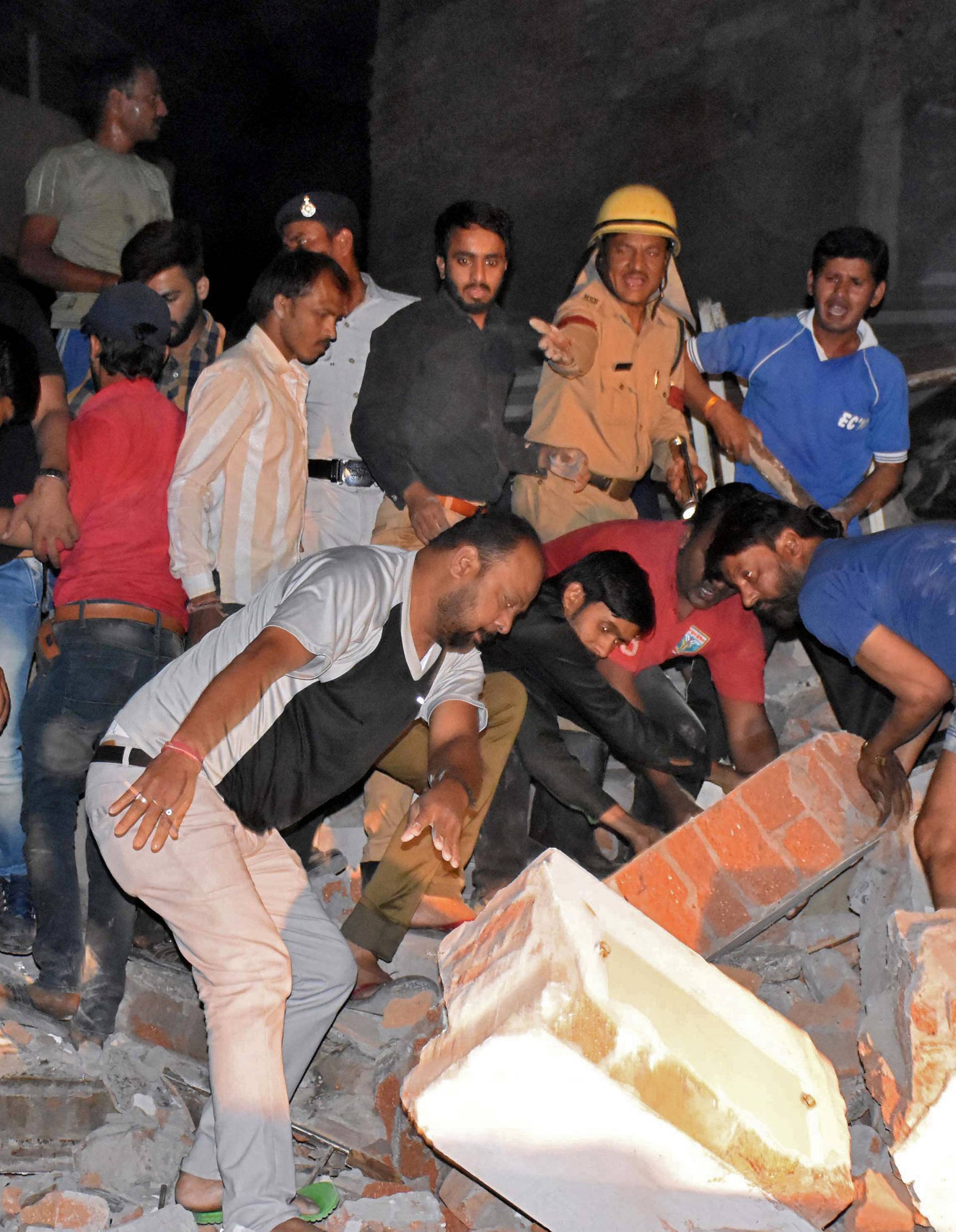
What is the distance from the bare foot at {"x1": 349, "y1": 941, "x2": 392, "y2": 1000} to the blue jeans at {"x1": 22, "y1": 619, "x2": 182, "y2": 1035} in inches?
24.3

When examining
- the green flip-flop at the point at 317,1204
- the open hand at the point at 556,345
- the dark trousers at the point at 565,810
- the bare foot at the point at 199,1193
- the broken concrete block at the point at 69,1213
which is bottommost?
the broken concrete block at the point at 69,1213

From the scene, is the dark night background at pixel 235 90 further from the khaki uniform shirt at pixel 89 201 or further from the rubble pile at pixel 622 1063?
the rubble pile at pixel 622 1063

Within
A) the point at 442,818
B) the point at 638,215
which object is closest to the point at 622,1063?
the point at 442,818

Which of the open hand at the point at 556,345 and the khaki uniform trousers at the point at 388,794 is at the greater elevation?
the open hand at the point at 556,345

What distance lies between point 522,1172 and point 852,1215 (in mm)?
742

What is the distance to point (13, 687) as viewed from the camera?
3279mm

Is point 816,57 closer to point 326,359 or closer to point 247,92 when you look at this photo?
point 247,92

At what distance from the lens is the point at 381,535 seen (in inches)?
148

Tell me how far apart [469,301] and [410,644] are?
1.52 meters

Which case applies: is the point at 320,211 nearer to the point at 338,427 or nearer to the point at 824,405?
the point at 338,427

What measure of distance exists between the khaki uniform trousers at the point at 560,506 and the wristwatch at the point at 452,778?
139 cm

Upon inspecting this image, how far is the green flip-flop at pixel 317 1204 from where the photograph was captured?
106 inches

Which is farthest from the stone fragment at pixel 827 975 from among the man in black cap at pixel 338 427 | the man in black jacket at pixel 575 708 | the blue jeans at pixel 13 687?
the blue jeans at pixel 13 687

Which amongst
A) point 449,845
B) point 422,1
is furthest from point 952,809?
point 422,1
